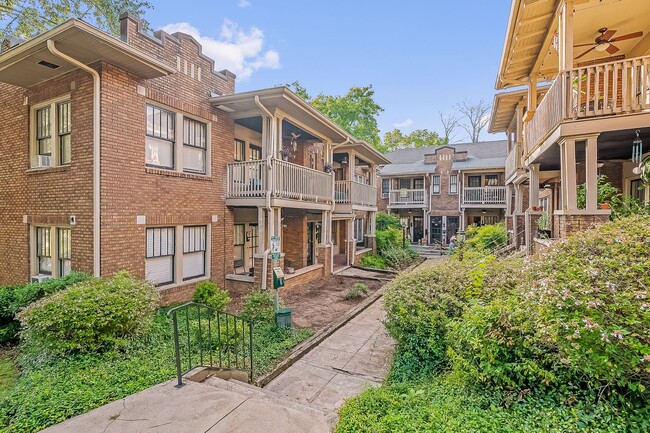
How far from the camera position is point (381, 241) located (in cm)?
1997

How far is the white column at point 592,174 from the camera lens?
6.06 m

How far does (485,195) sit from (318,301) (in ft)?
59.8

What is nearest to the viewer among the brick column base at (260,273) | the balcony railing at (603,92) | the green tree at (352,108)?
the balcony railing at (603,92)

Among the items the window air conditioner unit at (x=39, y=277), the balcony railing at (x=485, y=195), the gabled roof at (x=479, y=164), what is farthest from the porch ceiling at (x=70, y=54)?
the gabled roof at (x=479, y=164)

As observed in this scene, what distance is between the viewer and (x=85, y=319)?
5152mm

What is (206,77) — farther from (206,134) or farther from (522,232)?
(522,232)

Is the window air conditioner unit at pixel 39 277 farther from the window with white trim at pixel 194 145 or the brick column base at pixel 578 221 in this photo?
the brick column base at pixel 578 221

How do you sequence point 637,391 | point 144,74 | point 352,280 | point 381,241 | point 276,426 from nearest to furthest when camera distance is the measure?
point 637,391, point 276,426, point 144,74, point 352,280, point 381,241

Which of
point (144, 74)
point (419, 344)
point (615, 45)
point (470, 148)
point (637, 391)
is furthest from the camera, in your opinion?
point (470, 148)

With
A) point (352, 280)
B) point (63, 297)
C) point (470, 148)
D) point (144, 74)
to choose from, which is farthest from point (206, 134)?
point (470, 148)

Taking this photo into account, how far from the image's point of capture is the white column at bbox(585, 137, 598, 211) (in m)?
6.06

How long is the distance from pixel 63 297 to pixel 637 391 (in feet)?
25.8

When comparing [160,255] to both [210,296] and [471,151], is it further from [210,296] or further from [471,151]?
[471,151]

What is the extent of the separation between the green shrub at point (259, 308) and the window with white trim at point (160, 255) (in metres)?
2.55
